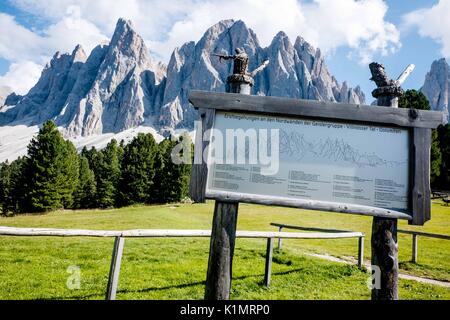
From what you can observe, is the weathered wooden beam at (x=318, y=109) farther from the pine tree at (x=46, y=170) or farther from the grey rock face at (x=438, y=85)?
the grey rock face at (x=438, y=85)

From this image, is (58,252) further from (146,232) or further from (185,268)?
(146,232)

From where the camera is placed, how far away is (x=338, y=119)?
454 cm

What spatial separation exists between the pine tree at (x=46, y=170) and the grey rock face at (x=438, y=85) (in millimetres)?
193171

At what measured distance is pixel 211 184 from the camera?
14.8ft

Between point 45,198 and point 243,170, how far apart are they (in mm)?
43432

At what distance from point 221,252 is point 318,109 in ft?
7.96

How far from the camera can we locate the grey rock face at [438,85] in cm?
17870

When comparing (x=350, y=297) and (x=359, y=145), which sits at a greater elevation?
(x=359, y=145)

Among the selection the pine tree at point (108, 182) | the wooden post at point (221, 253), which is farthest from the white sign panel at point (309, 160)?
the pine tree at point (108, 182)

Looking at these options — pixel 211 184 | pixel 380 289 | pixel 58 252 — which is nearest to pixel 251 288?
pixel 380 289

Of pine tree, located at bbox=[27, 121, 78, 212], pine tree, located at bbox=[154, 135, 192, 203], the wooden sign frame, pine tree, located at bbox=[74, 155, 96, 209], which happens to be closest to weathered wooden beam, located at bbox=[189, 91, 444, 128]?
the wooden sign frame

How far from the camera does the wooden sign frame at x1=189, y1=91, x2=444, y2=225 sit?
14.1ft

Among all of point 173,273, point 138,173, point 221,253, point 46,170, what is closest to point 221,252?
point 221,253

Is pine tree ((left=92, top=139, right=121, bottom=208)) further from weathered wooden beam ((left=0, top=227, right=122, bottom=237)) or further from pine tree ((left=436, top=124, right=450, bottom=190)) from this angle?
pine tree ((left=436, top=124, right=450, bottom=190))
